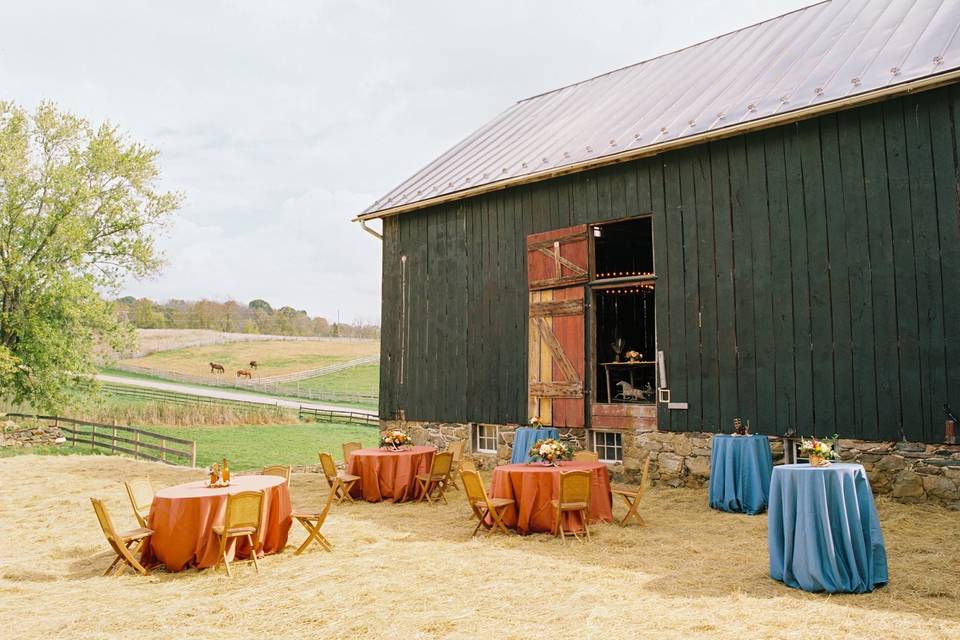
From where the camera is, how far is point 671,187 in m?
10.9

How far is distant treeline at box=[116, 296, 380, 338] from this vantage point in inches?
2311

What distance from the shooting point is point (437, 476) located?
10.6 m

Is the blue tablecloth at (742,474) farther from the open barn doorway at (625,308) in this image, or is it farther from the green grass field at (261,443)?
the green grass field at (261,443)

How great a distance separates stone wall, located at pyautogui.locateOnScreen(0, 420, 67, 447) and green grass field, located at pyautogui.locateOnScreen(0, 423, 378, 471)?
0.53m

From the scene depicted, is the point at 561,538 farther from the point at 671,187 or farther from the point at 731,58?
the point at 731,58

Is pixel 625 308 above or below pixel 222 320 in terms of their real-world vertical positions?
below

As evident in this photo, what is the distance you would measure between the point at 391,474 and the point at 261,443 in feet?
45.1

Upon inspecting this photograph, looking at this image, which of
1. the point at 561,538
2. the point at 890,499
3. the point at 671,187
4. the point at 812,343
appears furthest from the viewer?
the point at 671,187

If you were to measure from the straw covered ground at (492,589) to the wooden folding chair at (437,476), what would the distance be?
4.91 feet

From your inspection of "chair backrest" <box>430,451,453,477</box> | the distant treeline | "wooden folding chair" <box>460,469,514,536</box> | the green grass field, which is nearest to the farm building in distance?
"chair backrest" <box>430,451,453,477</box>

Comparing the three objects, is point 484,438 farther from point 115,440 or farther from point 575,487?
point 115,440

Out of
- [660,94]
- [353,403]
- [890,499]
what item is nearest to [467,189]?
[660,94]

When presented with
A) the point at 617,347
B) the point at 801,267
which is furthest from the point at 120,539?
the point at 617,347

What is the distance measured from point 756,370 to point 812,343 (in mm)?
850
